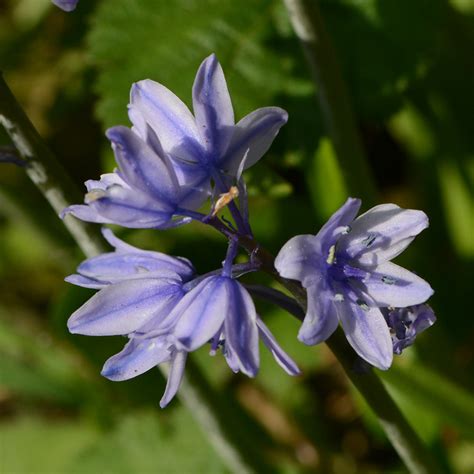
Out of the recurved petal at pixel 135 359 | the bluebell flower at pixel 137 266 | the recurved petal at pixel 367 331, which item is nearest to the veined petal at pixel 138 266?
the bluebell flower at pixel 137 266

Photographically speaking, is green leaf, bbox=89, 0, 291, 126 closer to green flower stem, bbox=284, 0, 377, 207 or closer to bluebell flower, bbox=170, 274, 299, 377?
green flower stem, bbox=284, 0, 377, 207

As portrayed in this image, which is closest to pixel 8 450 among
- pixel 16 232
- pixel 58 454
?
pixel 58 454

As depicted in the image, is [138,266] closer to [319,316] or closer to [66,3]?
[319,316]

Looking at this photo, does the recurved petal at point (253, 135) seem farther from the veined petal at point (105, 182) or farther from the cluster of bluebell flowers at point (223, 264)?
the veined petal at point (105, 182)

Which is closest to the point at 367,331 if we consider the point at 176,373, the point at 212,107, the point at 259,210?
the point at 176,373

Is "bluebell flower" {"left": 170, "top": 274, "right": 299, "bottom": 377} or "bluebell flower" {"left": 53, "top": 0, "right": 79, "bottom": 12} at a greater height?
"bluebell flower" {"left": 53, "top": 0, "right": 79, "bottom": 12}

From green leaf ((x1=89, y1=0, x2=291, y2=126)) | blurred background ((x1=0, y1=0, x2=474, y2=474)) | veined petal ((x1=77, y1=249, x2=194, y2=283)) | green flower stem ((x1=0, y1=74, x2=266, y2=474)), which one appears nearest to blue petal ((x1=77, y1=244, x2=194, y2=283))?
veined petal ((x1=77, y1=249, x2=194, y2=283))
